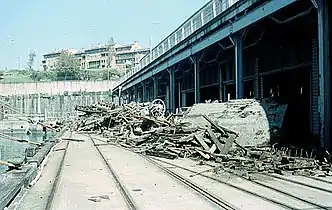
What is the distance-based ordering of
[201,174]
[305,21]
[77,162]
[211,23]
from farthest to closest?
[211,23] → [305,21] → [77,162] → [201,174]

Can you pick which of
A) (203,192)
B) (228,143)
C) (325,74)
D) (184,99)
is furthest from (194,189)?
(184,99)

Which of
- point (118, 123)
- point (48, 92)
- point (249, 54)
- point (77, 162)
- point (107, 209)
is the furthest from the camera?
point (48, 92)

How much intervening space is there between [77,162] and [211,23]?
1008cm

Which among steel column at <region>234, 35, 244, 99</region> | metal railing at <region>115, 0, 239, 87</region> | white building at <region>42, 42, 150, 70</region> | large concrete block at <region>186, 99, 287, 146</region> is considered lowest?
large concrete block at <region>186, 99, 287, 146</region>

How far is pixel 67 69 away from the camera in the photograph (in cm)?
12131

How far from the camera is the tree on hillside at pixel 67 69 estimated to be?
378 ft

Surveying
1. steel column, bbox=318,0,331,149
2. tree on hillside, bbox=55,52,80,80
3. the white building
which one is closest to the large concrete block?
steel column, bbox=318,0,331,149

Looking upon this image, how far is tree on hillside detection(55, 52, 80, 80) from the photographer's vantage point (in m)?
115

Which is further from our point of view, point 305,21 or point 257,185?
point 305,21

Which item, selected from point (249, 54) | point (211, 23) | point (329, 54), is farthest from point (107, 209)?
point (249, 54)

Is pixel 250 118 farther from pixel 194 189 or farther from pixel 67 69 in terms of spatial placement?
pixel 67 69

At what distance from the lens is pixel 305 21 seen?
16.6 metres

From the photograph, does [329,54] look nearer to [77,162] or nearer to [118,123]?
[77,162]

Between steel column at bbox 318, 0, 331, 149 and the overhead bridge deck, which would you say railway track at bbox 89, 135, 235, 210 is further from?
the overhead bridge deck
